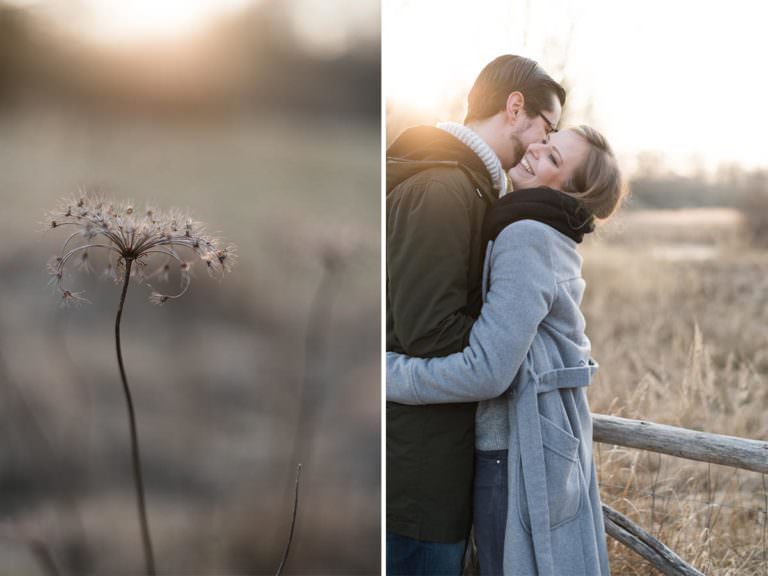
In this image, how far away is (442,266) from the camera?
150 centimetres

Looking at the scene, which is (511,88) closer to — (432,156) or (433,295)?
(432,156)

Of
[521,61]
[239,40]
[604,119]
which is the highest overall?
[239,40]

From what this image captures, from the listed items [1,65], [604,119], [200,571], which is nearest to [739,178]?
[604,119]

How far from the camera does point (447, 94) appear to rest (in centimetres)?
188

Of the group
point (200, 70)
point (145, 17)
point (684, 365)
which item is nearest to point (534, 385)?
point (684, 365)

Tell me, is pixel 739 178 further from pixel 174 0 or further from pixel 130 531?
pixel 130 531

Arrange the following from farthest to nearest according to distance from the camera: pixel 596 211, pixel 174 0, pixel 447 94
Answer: pixel 174 0 → pixel 447 94 → pixel 596 211

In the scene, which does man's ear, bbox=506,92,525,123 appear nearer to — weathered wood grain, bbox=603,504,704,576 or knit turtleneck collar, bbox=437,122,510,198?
knit turtleneck collar, bbox=437,122,510,198

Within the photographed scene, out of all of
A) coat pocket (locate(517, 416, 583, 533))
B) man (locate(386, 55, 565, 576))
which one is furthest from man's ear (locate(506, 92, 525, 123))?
coat pocket (locate(517, 416, 583, 533))

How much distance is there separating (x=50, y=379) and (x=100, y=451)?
255 mm

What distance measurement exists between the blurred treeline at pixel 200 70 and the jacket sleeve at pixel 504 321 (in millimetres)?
799

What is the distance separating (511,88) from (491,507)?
979 mm

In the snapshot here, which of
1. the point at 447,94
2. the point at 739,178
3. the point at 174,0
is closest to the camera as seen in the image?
the point at 739,178

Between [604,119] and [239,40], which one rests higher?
[239,40]
